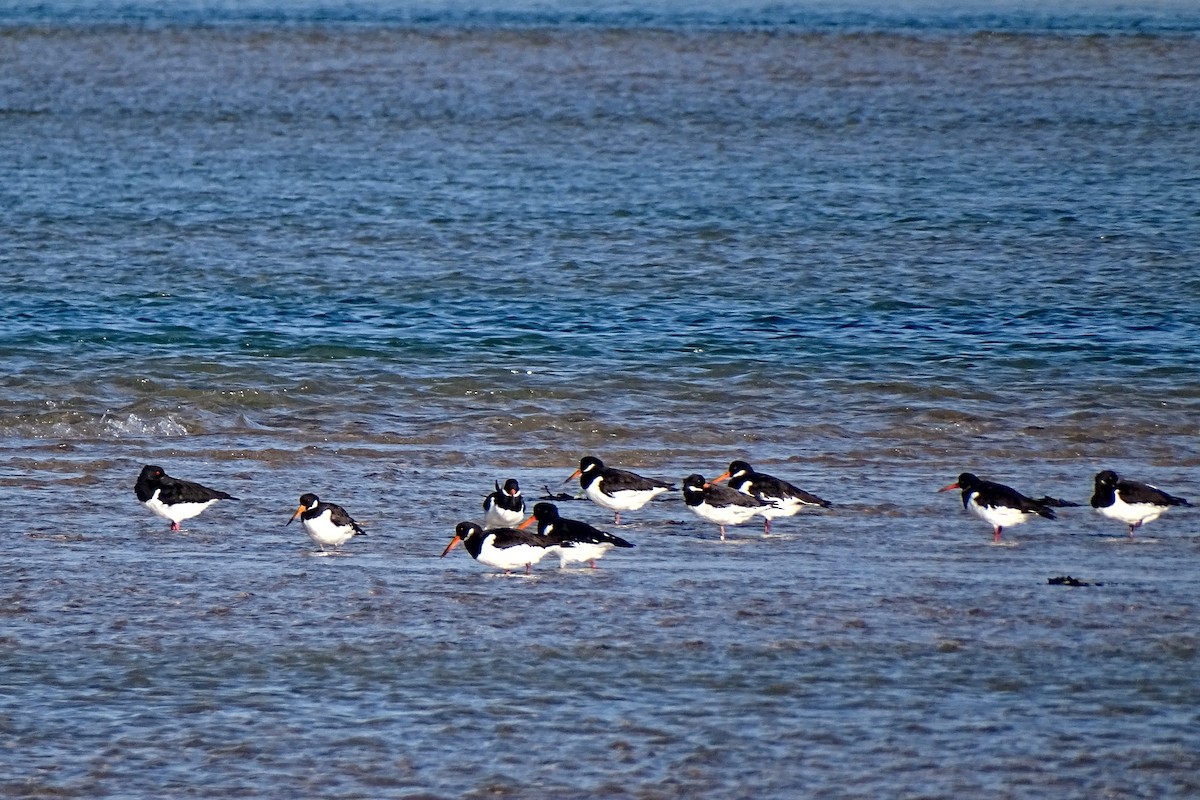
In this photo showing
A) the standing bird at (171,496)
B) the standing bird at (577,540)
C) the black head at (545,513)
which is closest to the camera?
the standing bird at (577,540)

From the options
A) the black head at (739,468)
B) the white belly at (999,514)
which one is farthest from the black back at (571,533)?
the white belly at (999,514)

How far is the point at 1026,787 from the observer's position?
26.5 feet

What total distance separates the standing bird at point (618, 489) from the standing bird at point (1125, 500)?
11.3 ft

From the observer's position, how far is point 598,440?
16.6m

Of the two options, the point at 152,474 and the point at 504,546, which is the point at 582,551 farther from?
the point at 152,474

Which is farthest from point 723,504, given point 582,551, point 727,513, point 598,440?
point 598,440

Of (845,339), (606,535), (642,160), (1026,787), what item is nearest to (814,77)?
(642,160)

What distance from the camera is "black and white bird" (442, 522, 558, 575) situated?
463 inches

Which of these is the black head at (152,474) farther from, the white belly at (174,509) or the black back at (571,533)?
the black back at (571,533)

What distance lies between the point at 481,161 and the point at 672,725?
1259 inches

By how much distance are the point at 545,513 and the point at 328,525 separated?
1631 millimetres

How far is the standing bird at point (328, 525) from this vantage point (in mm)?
12133

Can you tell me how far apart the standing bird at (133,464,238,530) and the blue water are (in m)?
0.21

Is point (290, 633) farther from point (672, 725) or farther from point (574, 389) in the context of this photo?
point (574, 389)
